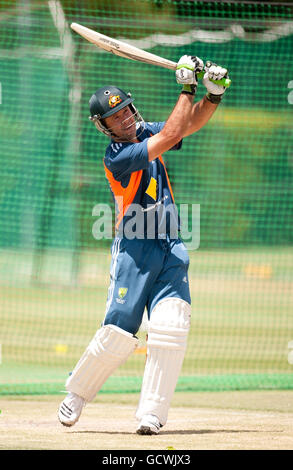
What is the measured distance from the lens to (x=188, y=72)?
5.87m

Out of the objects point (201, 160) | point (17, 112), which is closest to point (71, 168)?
point (17, 112)

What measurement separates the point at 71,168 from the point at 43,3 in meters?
2.86

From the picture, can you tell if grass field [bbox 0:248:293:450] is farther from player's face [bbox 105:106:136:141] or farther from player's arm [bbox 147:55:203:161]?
player's face [bbox 105:106:136:141]

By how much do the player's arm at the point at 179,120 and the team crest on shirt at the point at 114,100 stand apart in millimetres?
360

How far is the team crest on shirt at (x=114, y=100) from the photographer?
6.05 metres

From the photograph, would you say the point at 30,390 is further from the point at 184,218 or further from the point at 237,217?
the point at 237,217

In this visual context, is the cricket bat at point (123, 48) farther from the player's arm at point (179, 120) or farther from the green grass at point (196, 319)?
the green grass at point (196, 319)

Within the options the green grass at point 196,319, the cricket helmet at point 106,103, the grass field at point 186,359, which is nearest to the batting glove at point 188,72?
the cricket helmet at point 106,103

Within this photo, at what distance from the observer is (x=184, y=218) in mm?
15062

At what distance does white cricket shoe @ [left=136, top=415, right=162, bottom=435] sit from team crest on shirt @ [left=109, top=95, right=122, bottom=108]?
1.93 meters

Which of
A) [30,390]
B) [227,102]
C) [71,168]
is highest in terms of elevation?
[227,102]

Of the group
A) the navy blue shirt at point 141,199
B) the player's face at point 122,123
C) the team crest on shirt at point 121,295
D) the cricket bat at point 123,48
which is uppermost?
the cricket bat at point 123,48

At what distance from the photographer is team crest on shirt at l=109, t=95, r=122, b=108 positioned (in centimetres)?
605

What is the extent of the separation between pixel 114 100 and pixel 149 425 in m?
2.01
